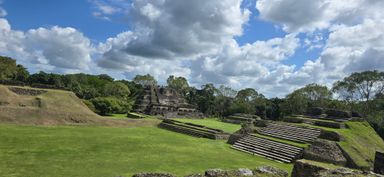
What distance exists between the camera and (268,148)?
20.2 metres

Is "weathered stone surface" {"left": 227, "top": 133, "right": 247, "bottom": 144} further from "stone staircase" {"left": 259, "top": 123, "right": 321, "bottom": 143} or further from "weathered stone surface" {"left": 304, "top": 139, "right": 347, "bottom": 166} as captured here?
"weathered stone surface" {"left": 304, "top": 139, "right": 347, "bottom": 166}

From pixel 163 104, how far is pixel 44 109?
29074 mm

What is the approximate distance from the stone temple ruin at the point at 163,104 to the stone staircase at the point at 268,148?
91.5 feet

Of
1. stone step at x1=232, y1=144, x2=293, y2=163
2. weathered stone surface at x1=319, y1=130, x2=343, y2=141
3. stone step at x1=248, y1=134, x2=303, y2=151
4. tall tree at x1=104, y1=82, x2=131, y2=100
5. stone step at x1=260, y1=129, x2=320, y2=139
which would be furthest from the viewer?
tall tree at x1=104, y1=82, x2=131, y2=100

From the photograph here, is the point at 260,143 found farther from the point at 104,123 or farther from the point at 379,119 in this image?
the point at 379,119

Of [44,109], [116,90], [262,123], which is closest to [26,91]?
[44,109]

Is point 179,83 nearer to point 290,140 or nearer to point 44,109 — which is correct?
point 44,109

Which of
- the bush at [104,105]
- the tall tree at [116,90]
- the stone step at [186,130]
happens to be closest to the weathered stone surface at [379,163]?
the stone step at [186,130]

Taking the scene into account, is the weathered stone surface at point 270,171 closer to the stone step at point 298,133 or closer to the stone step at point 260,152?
the stone step at point 260,152

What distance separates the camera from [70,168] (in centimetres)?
1175

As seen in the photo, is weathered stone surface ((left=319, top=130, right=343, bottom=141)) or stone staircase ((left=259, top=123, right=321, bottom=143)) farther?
stone staircase ((left=259, top=123, right=321, bottom=143))

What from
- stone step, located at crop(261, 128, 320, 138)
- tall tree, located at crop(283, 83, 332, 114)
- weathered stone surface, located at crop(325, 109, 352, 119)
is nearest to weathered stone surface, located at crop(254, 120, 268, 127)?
stone step, located at crop(261, 128, 320, 138)

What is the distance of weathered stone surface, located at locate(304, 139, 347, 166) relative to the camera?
17172mm

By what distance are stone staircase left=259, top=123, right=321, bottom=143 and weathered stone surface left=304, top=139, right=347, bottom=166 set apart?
2375mm
